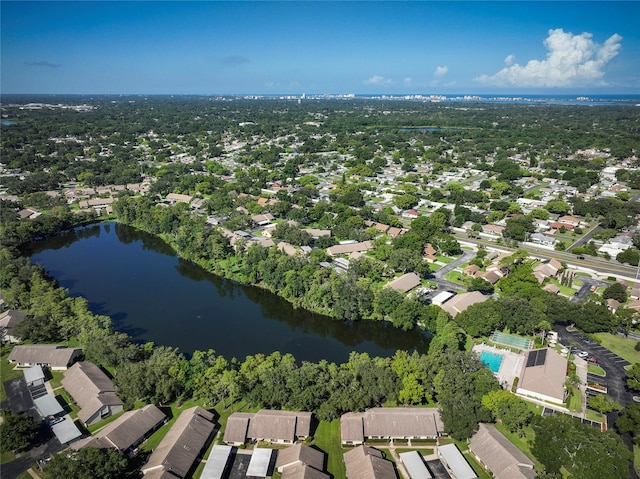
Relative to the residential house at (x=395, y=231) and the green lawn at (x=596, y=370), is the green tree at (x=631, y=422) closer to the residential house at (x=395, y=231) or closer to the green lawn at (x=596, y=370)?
the green lawn at (x=596, y=370)

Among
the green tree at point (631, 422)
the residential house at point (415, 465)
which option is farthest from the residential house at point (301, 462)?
the green tree at point (631, 422)

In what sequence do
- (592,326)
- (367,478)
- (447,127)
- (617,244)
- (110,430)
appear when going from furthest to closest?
(447,127)
(617,244)
(592,326)
(110,430)
(367,478)

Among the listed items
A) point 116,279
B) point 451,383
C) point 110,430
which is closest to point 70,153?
point 116,279

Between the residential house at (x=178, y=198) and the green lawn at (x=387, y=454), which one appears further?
the residential house at (x=178, y=198)

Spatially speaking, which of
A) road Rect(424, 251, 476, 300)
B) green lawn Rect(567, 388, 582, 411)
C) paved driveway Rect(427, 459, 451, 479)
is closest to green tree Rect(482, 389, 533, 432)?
green lawn Rect(567, 388, 582, 411)

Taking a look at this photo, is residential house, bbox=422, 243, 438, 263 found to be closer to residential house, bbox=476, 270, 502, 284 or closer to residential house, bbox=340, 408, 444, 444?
residential house, bbox=476, 270, 502, 284

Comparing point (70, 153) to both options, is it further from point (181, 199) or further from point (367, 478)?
point (367, 478)

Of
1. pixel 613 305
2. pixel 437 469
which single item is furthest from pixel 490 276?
pixel 437 469
